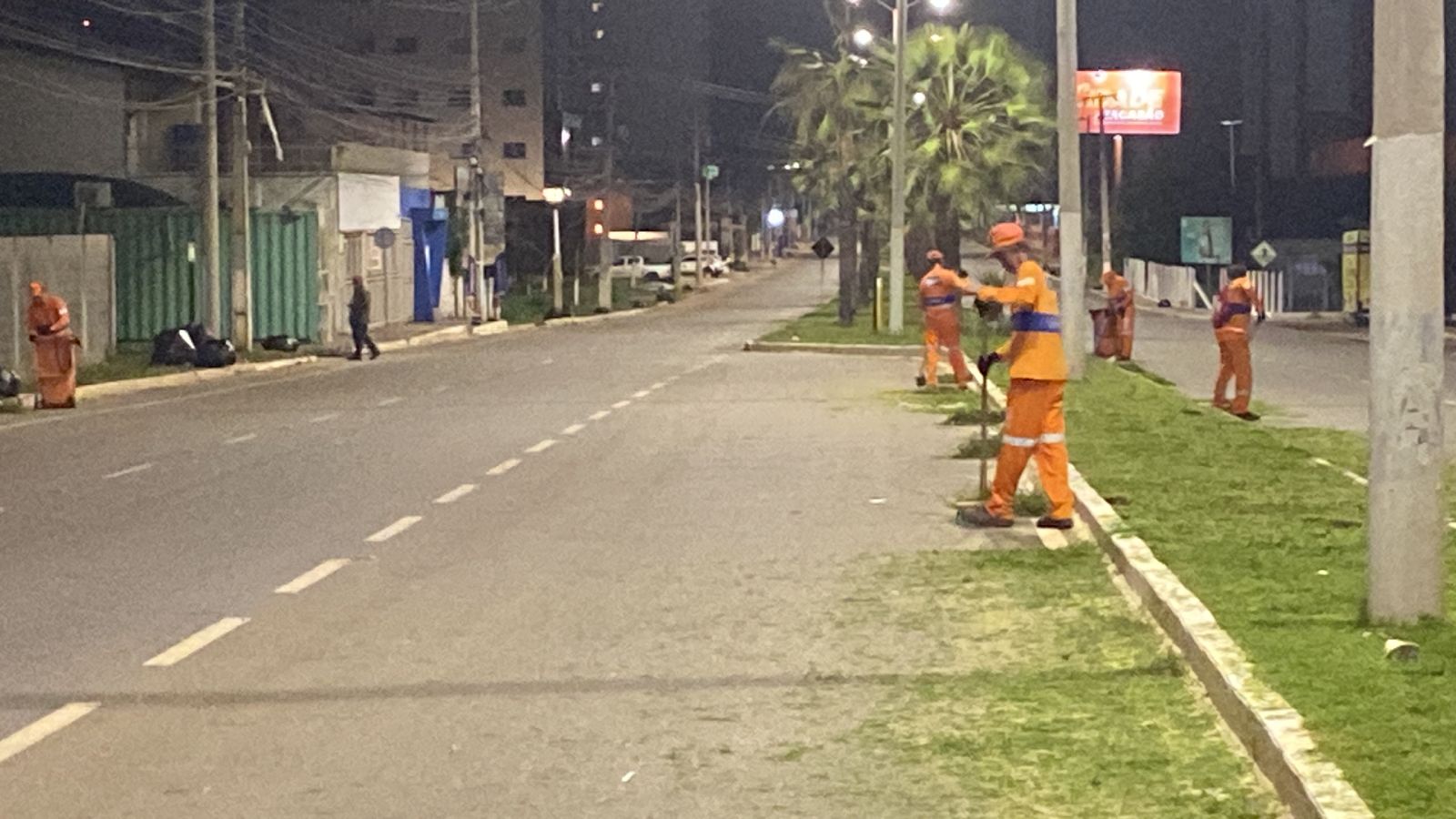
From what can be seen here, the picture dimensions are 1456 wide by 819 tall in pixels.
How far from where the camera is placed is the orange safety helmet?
1383cm

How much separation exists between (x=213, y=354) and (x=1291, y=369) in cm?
1794

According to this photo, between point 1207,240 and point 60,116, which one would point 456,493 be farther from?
point 1207,240

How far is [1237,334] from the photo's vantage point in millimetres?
24297

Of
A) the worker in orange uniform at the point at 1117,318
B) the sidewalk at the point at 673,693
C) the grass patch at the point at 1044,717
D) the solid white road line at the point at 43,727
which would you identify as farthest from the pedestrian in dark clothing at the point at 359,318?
the solid white road line at the point at 43,727

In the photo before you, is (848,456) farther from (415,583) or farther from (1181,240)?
(1181,240)

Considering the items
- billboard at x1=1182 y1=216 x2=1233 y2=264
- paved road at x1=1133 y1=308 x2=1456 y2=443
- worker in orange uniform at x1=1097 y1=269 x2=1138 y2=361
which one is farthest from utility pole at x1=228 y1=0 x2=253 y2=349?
billboard at x1=1182 y1=216 x2=1233 y2=264

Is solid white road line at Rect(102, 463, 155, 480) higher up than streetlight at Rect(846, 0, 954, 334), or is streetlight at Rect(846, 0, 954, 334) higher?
streetlight at Rect(846, 0, 954, 334)

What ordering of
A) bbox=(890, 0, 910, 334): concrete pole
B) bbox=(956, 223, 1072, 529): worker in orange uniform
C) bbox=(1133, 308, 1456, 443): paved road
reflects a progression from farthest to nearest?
bbox=(890, 0, 910, 334): concrete pole
bbox=(1133, 308, 1456, 443): paved road
bbox=(956, 223, 1072, 529): worker in orange uniform

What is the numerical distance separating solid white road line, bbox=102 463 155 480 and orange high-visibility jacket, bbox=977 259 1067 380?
26.2ft

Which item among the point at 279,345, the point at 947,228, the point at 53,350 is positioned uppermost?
the point at 947,228

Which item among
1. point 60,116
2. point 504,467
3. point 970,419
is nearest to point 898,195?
point 60,116

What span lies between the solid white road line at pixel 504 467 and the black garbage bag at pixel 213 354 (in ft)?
58.4

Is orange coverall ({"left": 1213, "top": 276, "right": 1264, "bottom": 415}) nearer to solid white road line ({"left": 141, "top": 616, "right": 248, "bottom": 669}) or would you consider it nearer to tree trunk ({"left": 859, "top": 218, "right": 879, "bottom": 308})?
solid white road line ({"left": 141, "top": 616, "right": 248, "bottom": 669})

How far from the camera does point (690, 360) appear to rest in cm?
3722
